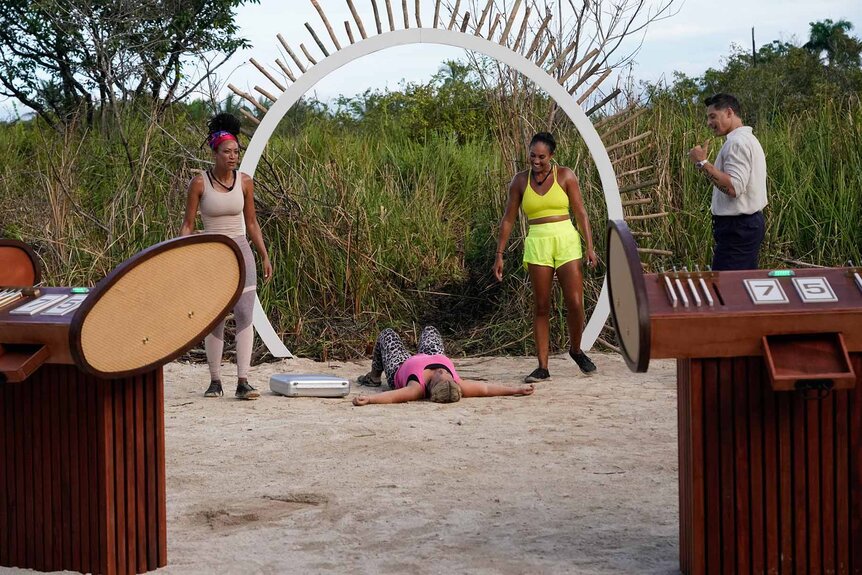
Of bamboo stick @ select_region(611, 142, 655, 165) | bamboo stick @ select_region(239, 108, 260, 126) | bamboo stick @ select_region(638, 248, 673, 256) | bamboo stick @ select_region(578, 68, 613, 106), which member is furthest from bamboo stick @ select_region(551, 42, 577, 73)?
bamboo stick @ select_region(239, 108, 260, 126)

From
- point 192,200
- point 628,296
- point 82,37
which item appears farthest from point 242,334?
point 82,37

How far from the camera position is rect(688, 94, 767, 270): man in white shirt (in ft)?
18.6

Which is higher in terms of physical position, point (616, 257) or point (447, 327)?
point (616, 257)

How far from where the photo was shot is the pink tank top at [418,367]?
20.6 ft

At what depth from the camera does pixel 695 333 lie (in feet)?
9.71

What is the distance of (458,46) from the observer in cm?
729

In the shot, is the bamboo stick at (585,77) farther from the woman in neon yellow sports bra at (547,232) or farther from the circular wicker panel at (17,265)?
the circular wicker panel at (17,265)

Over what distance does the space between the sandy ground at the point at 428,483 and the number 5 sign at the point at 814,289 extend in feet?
2.96

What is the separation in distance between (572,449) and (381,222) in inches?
158

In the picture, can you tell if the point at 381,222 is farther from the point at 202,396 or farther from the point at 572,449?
the point at 572,449

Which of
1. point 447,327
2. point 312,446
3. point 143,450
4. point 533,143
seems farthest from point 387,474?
point 447,327

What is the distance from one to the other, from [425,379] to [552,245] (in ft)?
3.87

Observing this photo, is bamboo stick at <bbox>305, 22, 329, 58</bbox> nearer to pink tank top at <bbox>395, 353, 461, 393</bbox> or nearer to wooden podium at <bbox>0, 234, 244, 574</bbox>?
pink tank top at <bbox>395, 353, 461, 393</bbox>

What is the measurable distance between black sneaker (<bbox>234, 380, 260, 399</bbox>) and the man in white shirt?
2598mm
